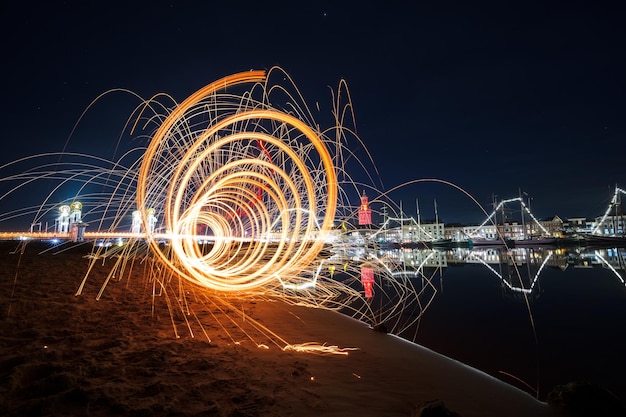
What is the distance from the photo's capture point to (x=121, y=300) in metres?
8.41

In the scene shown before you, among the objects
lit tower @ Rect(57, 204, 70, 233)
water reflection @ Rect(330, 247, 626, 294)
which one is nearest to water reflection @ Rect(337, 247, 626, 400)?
water reflection @ Rect(330, 247, 626, 294)

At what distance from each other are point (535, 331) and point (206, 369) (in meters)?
10.6

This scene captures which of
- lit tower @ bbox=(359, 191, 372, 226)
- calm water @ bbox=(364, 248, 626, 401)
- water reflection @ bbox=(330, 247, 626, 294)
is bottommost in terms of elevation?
calm water @ bbox=(364, 248, 626, 401)

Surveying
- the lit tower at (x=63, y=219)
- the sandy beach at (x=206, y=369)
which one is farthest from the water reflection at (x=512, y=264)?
the lit tower at (x=63, y=219)

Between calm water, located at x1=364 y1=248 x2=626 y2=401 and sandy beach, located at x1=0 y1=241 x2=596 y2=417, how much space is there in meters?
2.21

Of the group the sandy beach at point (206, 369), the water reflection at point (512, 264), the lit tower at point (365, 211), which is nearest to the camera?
the sandy beach at point (206, 369)

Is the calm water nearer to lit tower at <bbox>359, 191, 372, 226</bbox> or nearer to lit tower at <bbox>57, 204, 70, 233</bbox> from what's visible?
lit tower at <bbox>359, 191, 372, 226</bbox>

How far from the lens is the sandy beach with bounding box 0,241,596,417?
3.42 meters

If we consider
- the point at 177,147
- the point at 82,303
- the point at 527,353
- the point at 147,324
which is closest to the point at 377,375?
the point at 147,324

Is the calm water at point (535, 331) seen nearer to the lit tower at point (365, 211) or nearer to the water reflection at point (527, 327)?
the water reflection at point (527, 327)

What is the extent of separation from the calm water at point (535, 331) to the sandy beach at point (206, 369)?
2.21 metres

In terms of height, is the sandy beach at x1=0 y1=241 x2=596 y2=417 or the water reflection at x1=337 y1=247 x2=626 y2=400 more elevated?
the sandy beach at x1=0 y1=241 x2=596 y2=417

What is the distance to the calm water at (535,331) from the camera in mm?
7430

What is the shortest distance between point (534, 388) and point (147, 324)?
7.53 m
